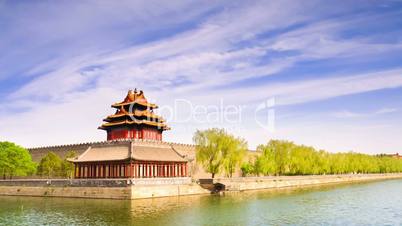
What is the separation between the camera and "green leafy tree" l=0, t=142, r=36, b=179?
2457 inches

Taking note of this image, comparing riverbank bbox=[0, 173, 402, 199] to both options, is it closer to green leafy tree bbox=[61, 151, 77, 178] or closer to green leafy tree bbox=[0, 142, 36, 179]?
green leafy tree bbox=[0, 142, 36, 179]

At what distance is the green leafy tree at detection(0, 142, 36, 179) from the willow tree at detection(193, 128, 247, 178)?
84.9 ft

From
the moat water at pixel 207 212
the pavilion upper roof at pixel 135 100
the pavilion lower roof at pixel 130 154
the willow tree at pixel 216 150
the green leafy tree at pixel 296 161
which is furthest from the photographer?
the green leafy tree at pixel 296 161

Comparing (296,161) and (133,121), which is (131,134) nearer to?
(133,121)

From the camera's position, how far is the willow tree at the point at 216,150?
60531 mm

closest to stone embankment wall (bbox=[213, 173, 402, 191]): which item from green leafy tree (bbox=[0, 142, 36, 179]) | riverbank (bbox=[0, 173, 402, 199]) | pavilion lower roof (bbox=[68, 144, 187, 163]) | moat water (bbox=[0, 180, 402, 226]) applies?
riverbank (bbox=[0, 173, 402, 199])

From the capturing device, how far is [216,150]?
2397 inches

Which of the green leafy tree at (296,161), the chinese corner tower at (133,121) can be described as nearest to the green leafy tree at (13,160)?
the chinese corner tower at (133,121)

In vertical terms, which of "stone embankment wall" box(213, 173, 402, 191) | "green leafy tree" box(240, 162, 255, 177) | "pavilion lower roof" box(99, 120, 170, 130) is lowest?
"stone embankment wall" box(213, 173, 402, 191)

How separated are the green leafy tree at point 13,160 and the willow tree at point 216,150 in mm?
25890

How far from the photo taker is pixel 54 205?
41344 mm

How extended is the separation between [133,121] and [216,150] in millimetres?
12438

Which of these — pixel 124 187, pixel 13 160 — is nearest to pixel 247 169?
pixel 124 187

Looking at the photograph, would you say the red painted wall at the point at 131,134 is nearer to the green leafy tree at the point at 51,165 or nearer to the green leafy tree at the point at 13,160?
the green leafy tree at the point at 51,165
